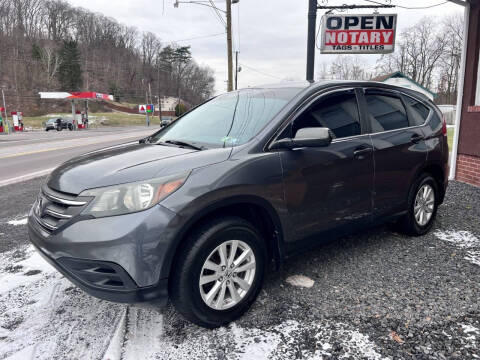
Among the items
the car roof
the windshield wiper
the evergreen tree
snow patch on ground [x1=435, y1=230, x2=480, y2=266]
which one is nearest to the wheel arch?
snow patch on ground [x1=435, y1=230, x2=480, y2=266]

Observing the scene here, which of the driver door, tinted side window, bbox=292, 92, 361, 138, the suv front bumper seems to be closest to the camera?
the suv front bumper

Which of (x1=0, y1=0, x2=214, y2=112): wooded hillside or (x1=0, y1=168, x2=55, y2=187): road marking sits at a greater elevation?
(x1=0, y1=0, x2=214, y2=112): wooded hillside

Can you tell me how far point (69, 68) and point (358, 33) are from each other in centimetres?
7947

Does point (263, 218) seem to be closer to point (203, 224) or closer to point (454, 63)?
point (203, 224)

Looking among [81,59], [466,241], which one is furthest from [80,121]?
[81,59]

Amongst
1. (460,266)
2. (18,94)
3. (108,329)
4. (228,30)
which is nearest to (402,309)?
(460,266)

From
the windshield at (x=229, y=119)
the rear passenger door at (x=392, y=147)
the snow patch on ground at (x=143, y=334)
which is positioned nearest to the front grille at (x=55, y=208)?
the snow patch on ground at (x=143, y=334)

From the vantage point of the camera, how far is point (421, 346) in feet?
7.69

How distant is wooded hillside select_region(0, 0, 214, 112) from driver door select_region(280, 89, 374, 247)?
7580 centimetres

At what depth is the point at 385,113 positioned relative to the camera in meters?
3.72

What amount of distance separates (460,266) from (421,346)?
4.87 ft

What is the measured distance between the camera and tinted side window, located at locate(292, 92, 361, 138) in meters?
3.06

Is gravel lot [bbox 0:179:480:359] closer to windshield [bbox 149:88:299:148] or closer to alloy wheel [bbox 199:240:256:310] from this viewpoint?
alloy wheel [bbox 199:240:256:310]

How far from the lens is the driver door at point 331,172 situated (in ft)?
9.34
